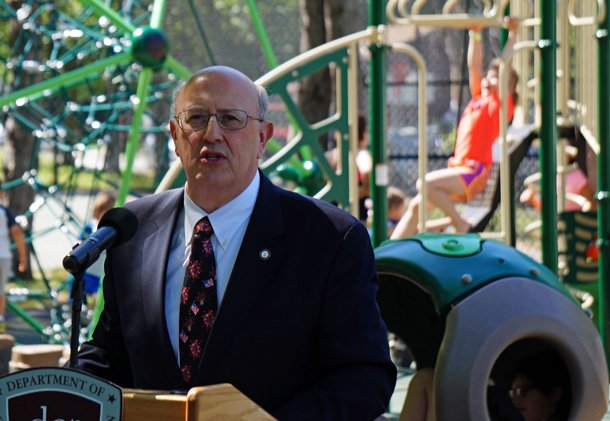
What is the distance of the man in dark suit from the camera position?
10.4 feet

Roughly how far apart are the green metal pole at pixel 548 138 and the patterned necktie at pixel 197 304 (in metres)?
3.70

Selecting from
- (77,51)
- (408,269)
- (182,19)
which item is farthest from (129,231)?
(182,19)

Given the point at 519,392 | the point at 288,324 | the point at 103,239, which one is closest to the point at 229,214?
the point at 288,324

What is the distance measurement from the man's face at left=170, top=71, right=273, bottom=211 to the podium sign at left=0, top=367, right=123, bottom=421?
778 millimetres

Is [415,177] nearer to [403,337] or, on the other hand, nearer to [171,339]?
[403,337]

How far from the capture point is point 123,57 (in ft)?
29.0

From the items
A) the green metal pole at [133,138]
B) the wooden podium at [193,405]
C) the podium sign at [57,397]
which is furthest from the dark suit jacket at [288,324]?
the green metal pole at [133,138]

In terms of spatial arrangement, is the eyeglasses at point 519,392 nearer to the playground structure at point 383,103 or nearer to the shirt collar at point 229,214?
the playground structure at point 383,103

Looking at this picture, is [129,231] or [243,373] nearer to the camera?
[129,231]

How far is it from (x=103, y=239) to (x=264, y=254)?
509 mm

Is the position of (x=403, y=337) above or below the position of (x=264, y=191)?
below

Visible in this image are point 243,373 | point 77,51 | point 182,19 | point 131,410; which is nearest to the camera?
point 131,410

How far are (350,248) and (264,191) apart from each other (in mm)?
282

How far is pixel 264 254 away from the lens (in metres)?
3.23
